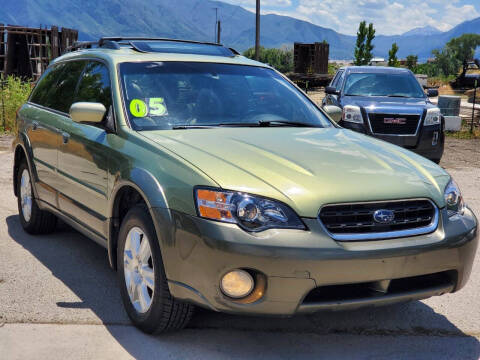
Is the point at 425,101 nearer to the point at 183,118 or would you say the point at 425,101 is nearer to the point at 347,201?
the point at 183,118

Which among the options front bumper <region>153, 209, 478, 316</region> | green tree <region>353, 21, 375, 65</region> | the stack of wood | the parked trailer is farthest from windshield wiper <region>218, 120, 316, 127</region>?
green tree <region>353, 21, 375, 65</region>

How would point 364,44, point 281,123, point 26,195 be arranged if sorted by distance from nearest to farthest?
point 281,123
point 26,195
point 364,44

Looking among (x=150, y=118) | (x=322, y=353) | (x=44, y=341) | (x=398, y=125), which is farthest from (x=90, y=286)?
(x=398, y=125)

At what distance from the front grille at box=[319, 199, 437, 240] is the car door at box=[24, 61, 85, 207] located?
2.66 metres

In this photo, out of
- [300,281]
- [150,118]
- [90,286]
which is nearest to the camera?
[300,281]

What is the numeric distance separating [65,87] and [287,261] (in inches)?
121

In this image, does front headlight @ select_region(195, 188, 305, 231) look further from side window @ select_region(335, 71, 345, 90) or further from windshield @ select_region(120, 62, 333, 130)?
side window @ select_region(335, 71, 345, 90)

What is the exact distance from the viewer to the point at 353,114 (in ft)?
36.7

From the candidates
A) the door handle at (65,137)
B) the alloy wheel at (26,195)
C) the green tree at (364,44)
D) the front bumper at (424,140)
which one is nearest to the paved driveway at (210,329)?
the door handle at (65,137)

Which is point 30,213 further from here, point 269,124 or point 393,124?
point 393,124

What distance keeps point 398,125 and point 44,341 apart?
837cm

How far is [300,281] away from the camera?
3.20 metres

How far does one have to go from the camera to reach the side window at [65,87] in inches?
208

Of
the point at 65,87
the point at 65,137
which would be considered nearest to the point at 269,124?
the point at 65,137
